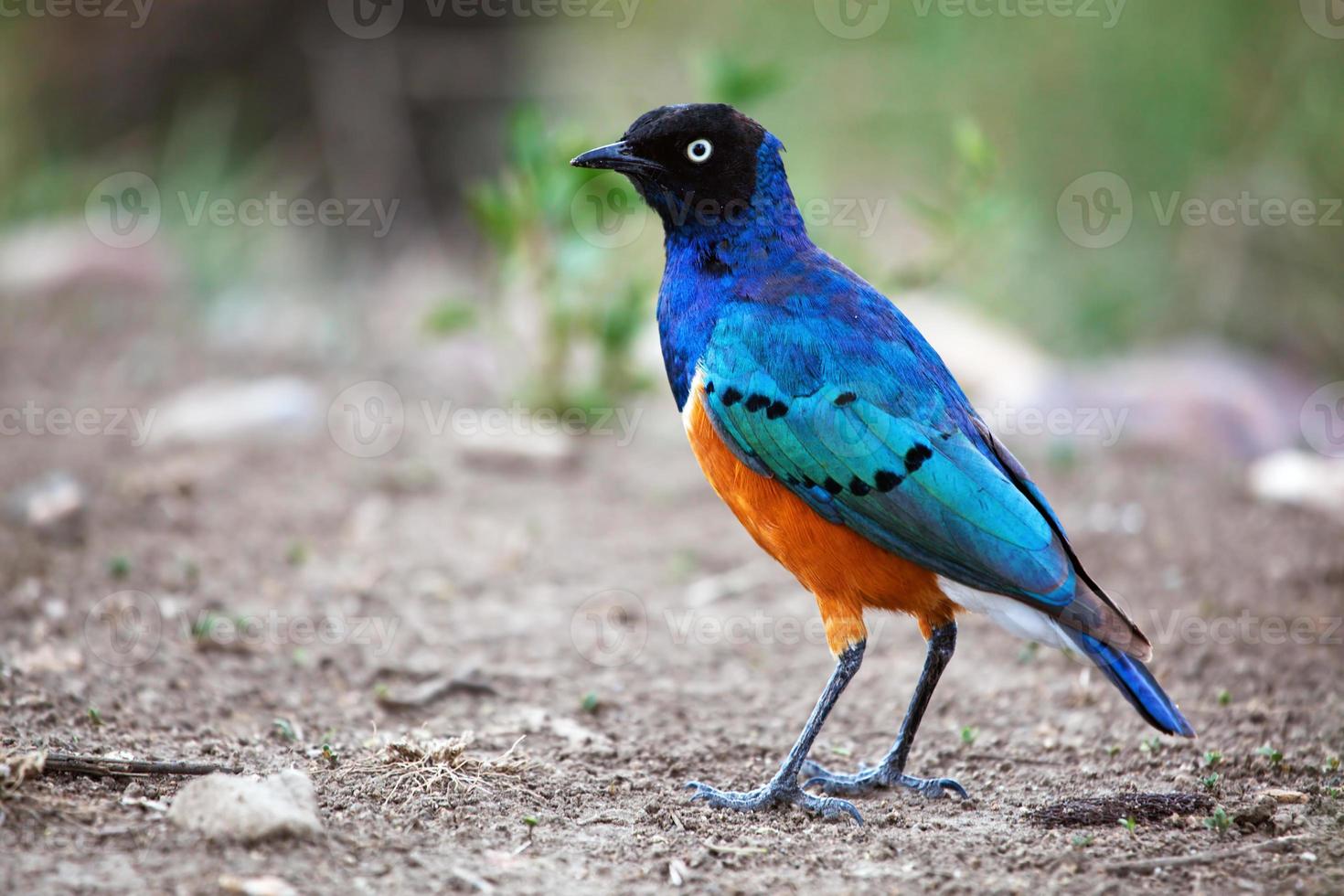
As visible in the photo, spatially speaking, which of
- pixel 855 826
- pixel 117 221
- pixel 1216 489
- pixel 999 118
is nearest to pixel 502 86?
pixel 117 221

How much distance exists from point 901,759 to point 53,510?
360 centimetres

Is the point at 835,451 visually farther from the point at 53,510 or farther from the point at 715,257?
the point at 53,510

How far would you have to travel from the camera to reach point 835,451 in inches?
146

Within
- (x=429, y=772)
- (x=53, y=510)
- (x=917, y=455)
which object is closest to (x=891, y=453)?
(x=917, y=455)

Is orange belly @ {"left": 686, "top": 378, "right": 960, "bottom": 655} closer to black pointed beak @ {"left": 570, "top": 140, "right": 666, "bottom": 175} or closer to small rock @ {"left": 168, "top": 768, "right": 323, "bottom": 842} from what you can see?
black pointed beak @ {"left": 570, "top": 140, "right": 666, "bottom": 175}

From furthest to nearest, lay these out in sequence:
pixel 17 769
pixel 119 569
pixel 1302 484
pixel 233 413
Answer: pixel 233 413, pixel 1302 484, pixel 119 569, pixel 17 769

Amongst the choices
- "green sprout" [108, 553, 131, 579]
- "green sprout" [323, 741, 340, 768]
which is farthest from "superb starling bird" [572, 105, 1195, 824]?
"green sprout" [108, 553, 131, 579]

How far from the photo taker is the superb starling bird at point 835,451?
3592 millimetres

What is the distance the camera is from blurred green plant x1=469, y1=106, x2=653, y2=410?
6.41 meters

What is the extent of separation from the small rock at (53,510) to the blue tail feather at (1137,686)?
3.99 meters

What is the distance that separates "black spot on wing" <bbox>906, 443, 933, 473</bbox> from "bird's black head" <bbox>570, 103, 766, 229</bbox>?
101cm

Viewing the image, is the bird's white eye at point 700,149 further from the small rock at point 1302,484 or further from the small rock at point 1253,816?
the small rock at point 1302,484

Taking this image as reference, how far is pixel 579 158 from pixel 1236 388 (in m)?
5.03

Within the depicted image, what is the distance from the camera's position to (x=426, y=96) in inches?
441
